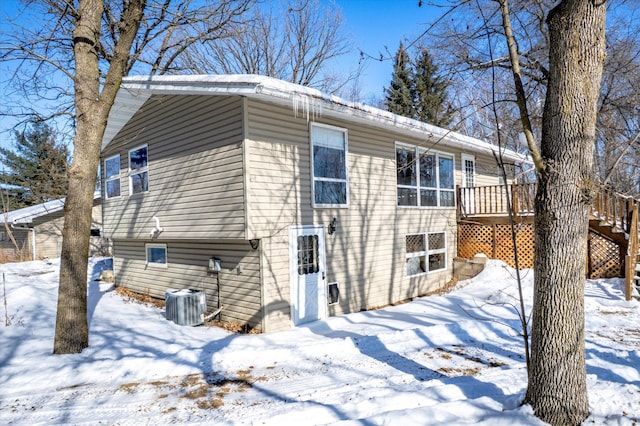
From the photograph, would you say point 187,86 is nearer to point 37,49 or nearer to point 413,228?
point 37,49

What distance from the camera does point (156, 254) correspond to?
9633mm

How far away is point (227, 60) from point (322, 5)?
5533mm

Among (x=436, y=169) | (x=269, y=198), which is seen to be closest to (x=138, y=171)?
(x=269, y=198)

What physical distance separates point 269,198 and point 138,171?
431cm

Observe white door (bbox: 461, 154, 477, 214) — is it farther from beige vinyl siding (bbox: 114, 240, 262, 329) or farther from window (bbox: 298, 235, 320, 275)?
beige vinyl siding (bbox: 114, 240, 262, 329)

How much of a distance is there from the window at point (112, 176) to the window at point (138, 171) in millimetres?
804

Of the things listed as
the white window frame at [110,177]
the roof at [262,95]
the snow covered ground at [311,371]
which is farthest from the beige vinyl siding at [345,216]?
the white window frame at [110,177]

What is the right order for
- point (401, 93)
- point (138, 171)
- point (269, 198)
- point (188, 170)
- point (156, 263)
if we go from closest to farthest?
point (269, 198), point (188, 170), point (138, 171), point (156, 263), point (401, 93)

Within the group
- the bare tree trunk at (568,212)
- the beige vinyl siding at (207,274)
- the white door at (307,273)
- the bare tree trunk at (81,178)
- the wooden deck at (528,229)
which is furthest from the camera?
the wooden deck at (528,229)

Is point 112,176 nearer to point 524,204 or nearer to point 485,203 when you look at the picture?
point 485,203

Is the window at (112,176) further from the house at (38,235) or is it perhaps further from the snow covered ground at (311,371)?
the house at (38,235)

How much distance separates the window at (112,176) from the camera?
10.2 m

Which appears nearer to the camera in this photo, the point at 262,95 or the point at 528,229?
the point at 262,95

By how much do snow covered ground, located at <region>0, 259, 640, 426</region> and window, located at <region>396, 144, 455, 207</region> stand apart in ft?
10.7
